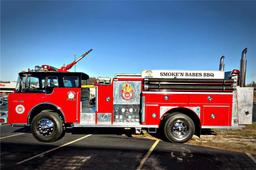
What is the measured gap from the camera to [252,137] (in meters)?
6.76

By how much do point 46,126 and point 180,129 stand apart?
194 inches

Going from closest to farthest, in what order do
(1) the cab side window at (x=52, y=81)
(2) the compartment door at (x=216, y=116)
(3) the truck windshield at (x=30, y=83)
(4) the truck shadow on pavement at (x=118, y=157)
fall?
(4) the truck shadow on pavement at (x=118, y=157), (2) the compartment door at (x=216, y=116), (3) the truck windshield at (x=30, y=83), (1) the cab side window at (x=52, y=81)

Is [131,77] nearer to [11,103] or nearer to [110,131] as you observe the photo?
[110,131]

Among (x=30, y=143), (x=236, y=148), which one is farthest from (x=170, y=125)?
(x=30, y=143)

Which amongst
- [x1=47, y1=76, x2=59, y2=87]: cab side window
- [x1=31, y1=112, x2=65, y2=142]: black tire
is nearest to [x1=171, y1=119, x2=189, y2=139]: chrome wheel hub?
[x1=31, y1=112, x2=65, y2=142]: black tire

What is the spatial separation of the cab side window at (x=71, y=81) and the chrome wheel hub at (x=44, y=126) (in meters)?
1.47

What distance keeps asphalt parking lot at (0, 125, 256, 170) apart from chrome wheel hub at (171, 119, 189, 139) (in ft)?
1.29

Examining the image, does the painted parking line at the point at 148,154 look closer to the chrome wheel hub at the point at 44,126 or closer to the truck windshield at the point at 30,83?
the chrome wheel hub at the point at 44,126

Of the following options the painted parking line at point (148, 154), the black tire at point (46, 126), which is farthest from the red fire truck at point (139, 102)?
the painted parking line at point (148, 154)

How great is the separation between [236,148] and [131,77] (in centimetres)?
431

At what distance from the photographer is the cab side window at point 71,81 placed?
6291mm

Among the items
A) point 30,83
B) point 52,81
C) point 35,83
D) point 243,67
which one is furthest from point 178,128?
point 30,83

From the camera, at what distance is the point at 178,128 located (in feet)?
19.8

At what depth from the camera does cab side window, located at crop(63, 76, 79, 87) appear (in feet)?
20.6
